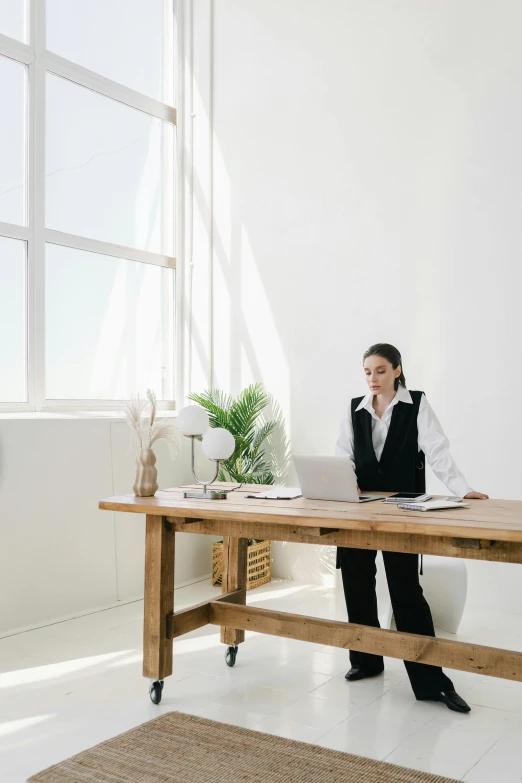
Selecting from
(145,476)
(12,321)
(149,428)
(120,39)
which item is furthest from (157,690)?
(120,39)

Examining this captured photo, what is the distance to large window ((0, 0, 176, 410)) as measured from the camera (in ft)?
16.5

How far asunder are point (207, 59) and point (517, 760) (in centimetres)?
521

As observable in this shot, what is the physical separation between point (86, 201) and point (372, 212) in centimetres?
→ 196

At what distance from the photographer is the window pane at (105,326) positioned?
529cm

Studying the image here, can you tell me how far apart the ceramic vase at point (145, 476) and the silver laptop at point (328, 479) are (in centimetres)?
68

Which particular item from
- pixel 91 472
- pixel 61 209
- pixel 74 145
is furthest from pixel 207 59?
pixel 91 472

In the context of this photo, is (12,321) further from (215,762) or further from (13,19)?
(215,762)

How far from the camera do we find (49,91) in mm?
5250

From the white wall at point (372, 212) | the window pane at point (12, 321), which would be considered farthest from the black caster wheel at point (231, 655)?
the window pane at point (12, 321)

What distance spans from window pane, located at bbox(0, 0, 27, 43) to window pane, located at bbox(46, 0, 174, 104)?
207 mm

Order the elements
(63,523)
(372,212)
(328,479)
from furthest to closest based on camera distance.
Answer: (372,212)
(63,523)
(328,479)

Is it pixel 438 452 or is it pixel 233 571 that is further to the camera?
pixel 233 571

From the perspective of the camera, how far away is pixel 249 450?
18.5 feet

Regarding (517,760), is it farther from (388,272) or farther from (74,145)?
(74,145)
